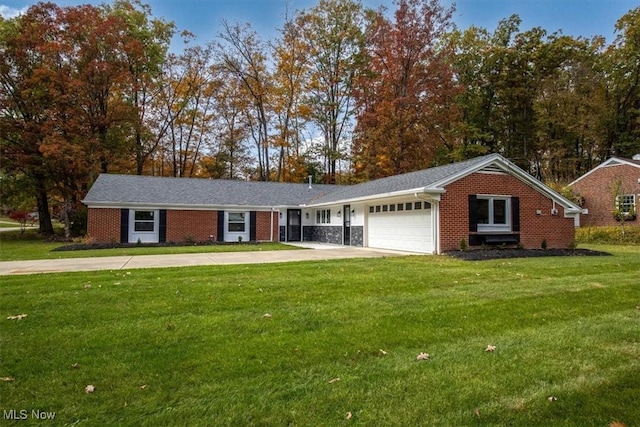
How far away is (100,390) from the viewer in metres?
3.11

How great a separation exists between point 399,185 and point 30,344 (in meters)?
13.5

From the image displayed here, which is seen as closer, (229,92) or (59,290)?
(59,290)

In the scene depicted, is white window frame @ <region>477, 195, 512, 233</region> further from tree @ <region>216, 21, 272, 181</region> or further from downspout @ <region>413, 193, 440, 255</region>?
tree @ <region>216, 21, 272, 181</region>

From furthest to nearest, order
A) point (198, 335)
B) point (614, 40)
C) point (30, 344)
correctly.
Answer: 1. point (614, 40)
2. point (198, 335)
3. point (30, 344)

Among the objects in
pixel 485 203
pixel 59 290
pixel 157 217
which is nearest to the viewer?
pixel 59 290

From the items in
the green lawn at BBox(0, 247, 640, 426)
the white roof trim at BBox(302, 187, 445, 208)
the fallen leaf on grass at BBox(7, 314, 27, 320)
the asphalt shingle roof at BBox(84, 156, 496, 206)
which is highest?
the asphalt shingle roof at BBox(84, 156, 496, 206)

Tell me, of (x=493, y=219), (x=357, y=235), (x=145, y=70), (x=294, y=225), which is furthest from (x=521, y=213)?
(x=145, y=70)

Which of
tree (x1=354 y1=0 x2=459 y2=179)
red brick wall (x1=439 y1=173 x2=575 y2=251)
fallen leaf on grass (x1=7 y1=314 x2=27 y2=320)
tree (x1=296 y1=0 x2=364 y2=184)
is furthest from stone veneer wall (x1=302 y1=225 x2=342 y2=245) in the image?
fallen leaf on grass (x1=7 y1=314 x2=27 y2=320)

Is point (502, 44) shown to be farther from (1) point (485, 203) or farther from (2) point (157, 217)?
(2) point (157, 217)

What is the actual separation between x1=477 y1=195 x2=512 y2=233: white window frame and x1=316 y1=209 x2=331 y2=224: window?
364 inches

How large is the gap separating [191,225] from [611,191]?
24.9 m

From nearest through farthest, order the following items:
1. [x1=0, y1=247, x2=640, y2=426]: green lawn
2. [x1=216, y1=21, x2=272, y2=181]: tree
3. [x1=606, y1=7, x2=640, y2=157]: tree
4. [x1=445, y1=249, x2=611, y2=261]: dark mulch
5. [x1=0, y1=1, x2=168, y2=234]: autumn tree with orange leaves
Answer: [x1=0, y1=247, x2=640, y2=426]: green lawn < [x1=445, y1=249, x2=611, y2=261]: dark mulch < [x1=0, y1=1, x2=168, y2=234]: autumn tree with orange leaves < [x1=606, y1=7, x2=640, y2=157]: tree < [x1=216, y1=21, x2=272, y2=181]: tree

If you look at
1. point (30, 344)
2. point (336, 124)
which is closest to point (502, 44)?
point (336, 124)

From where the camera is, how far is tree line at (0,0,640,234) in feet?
81.8
